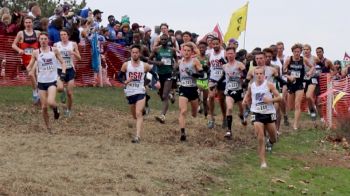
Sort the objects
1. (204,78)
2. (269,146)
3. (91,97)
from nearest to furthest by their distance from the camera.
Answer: (269,146)
(204,78)
(91,97)

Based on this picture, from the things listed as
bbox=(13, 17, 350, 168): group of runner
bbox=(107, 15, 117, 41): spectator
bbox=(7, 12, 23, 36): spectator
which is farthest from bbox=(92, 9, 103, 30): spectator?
bbox=(13, 17, 350, 168): group of runner

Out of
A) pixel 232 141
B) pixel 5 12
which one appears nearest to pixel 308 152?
pixel 232 141

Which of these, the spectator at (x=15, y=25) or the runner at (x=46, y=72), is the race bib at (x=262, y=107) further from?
the spectator at (x=15, y=25)

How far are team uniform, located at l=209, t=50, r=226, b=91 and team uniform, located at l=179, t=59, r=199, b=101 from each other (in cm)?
125

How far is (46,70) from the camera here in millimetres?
14828

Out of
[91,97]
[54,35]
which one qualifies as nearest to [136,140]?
[54,35]

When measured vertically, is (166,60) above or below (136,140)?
above

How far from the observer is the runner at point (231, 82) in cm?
1596

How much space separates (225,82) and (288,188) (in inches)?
185

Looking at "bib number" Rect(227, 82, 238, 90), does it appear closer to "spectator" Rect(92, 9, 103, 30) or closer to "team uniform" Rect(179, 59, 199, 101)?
"team uniform" Rect(179, 59, 199, 101)

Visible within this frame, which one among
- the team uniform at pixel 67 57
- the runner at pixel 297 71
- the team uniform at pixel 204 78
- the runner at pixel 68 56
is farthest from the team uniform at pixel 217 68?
the team uniform at pixel 67 57

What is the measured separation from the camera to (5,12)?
19.9 meters

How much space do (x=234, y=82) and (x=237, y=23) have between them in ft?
34.9

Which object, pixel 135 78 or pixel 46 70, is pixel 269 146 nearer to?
pixel 135 78
